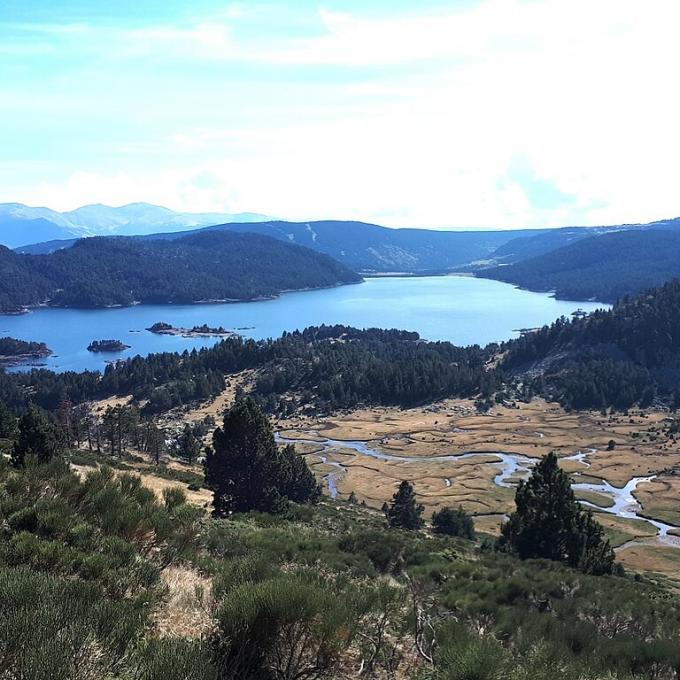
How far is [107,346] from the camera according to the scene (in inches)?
6339

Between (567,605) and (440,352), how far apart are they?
124 meters

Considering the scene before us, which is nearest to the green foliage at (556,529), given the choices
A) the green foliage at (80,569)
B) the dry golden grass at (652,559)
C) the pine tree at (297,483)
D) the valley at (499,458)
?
the pine tree at (297,483)

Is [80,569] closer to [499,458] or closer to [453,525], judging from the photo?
[453,525]

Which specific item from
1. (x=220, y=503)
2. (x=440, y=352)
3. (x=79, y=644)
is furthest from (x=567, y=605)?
(x=440, y=352)

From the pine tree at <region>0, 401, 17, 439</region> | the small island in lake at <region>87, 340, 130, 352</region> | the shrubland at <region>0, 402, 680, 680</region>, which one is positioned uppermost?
the shrubland at <region>0, 402, 680, 680</region>

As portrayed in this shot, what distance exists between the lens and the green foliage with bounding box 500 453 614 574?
23.6m

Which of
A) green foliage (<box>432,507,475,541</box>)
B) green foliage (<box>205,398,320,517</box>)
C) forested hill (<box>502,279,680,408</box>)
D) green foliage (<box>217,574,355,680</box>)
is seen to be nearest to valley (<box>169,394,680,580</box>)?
forested hill (<box>502,279,680,408</box>)

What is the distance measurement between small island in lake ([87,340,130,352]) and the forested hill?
10072 cm

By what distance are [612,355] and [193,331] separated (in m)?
120

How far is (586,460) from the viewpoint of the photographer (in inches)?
2731

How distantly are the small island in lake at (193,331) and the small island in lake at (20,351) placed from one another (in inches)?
1448

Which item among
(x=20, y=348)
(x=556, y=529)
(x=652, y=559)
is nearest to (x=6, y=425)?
(x=556, y=529)

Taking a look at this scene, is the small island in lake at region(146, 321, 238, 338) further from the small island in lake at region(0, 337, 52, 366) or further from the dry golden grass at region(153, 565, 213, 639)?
the dry golden grass at region(153, 565, 213, 639)

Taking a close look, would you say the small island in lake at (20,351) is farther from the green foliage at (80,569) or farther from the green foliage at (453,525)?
the green foliage at (80,569)
